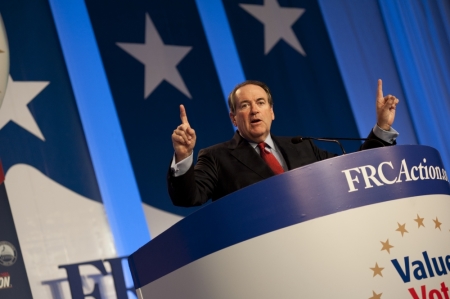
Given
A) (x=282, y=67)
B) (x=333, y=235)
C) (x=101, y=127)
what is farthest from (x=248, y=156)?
(x=282, y=67)

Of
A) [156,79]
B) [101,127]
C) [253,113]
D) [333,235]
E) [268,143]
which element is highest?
[156,79]

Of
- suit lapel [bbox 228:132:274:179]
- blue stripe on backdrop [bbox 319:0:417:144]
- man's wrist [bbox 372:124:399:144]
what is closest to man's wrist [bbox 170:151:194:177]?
suit lapel [bbox 228:132:274:179]

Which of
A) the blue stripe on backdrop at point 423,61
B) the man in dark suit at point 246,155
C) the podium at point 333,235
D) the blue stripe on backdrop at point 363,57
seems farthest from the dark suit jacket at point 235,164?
the blue stripe on backdrop at point 423,61

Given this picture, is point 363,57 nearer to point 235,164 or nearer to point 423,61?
point 423,61

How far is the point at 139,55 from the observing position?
4.64 meters

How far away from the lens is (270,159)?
7.76 feet

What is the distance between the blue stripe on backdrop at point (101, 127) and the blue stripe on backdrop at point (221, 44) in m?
0.94

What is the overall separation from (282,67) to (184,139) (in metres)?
3.35

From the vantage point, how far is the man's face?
245 cm

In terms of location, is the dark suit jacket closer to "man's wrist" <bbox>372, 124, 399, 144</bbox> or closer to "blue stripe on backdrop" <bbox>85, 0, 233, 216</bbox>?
"man's wrist" <bbox>372, 124, 399, 144</bbox>

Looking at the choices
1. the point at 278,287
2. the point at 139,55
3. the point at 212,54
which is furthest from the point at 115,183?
the point at 278,287

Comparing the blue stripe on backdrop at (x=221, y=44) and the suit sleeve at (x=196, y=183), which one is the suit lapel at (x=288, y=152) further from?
the blue stripe on backdrop at (x=221, y=44)

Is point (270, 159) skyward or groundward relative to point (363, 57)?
groundward

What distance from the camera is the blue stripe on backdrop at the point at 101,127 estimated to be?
165 inches
